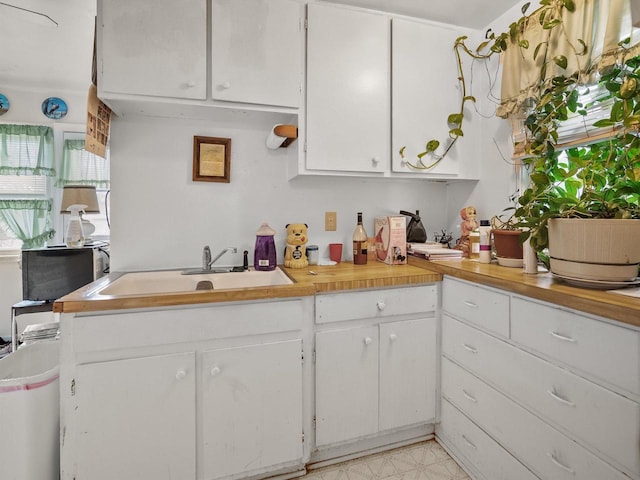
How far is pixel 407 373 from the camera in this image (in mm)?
1619

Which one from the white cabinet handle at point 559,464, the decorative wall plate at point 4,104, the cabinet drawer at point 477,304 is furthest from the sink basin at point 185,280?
the decorative wall plate at point 4,104

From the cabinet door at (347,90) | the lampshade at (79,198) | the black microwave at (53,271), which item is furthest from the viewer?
the lampshade at (79,198)

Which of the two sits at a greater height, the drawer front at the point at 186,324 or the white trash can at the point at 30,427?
the drawer front at the point at 186,324

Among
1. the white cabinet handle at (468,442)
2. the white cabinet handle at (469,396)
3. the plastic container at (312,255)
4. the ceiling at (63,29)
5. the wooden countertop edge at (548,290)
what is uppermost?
the ceiling at (63,29)

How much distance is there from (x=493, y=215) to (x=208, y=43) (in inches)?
71.5

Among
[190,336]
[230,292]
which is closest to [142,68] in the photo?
[230,292]

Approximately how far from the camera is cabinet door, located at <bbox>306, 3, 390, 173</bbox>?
5.53 feet

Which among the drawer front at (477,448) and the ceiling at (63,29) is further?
the ceiling at (63,29)

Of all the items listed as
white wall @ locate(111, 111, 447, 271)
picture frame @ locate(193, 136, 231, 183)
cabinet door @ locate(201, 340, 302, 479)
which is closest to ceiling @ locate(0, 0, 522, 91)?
white wall @ locate(111, 111, 447, 271)

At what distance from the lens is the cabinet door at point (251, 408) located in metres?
1.31

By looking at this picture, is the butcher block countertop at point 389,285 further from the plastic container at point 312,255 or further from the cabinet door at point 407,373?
the cabinet door at point 407,373

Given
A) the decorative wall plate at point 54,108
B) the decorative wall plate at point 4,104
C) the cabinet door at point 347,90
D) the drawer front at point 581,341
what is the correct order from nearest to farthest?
the drawer front at point 581,341 < the cabinet door at point 347,90 < the decorative wall plate at point 4,104 < the decorative wall plate at point 54,108

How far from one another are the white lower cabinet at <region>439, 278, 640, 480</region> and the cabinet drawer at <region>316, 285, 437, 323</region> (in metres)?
0.13

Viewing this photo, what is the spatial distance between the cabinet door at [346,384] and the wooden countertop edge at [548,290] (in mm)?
508
